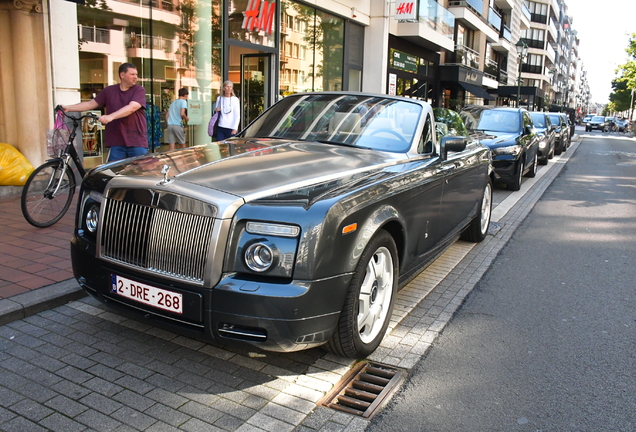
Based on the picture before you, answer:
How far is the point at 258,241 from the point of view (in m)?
2.95

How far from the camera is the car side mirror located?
483 cm

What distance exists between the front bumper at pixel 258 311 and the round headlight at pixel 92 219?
23.3 inches

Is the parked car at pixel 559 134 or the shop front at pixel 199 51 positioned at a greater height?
the shop front at pixel 199 51

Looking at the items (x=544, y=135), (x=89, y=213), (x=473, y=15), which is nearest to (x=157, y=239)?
(x=89, y=213)

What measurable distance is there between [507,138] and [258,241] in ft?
32.2

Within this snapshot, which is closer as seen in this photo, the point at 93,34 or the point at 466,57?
the point at 93,34

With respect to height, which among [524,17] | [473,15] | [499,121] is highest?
[524,17]

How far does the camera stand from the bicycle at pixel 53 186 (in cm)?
612

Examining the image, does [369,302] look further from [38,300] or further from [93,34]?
[93,34]

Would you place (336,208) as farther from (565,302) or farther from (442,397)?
(565,302)

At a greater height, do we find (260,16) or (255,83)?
(260,16)

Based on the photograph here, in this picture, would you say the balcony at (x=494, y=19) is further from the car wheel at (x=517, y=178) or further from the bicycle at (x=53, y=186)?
the bicycle at (x=53, y=186)

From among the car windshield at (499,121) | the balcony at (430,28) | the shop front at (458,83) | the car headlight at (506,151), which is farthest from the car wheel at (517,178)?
the shop front at (458,83)

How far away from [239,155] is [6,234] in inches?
132
